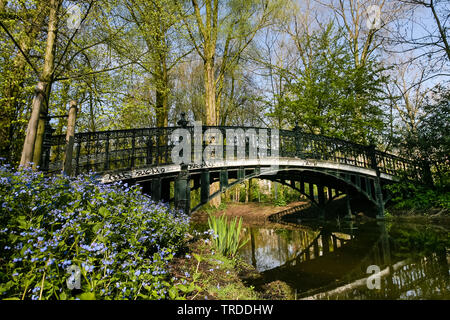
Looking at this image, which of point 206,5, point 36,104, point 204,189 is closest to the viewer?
point 36,104

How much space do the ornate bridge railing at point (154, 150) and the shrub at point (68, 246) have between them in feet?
9.86

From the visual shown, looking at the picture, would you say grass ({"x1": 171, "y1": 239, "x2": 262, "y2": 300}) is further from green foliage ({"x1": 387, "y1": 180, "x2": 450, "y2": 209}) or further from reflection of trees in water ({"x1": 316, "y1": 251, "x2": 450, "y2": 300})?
green foliage ({"x1": 387, "y1": 180, "x2": 450, "y2": 209})

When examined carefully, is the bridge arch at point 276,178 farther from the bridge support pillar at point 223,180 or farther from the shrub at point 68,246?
the shrub at point 68,246

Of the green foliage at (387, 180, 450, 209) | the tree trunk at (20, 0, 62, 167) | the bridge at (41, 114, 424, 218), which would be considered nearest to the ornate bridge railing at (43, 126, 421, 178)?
the bridge at (41, 114, 424, 218)

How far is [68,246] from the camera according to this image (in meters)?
1.98

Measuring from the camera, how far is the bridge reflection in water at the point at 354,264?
3555mm

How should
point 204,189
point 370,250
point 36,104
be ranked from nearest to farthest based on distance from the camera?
point 36,104 → point 370,250 → point 204,189

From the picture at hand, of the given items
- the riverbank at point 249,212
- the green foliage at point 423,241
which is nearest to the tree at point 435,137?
the green foliage at point 423,241

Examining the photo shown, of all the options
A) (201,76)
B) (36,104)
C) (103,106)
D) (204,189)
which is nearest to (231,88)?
(201,76)

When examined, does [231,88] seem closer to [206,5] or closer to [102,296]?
[206,5]

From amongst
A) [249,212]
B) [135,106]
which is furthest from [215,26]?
[249,212]

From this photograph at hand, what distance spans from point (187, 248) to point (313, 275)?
251 cm

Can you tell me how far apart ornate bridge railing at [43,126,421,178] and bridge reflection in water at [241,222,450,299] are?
3.46 meters
